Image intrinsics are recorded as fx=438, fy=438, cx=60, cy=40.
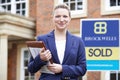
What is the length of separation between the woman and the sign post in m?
5.24

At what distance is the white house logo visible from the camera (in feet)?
27.7

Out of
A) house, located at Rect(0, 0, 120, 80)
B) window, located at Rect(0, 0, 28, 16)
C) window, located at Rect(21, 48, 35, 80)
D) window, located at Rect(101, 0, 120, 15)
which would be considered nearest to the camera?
window, located at Rect(101, 0, 120, 15)

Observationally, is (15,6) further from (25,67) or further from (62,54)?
(62,54)

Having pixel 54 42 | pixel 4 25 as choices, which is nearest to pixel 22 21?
pixel 4 25

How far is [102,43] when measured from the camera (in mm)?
8359

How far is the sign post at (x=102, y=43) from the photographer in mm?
8281

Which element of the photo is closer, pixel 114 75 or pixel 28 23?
pixel 114 75

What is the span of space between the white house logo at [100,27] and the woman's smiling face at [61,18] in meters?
5.49

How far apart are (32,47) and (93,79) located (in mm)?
12911

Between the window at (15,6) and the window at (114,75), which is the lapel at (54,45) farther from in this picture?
the window at (15,6)

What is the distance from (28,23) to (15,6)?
1.85 metres

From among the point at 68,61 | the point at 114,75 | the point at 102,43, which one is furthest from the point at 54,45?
the point at 114,75

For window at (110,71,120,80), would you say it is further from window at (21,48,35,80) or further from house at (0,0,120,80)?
window at (21,48,35,80)

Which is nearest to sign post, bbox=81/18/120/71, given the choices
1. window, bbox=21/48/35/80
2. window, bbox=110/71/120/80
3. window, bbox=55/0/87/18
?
window, bbox=110/71/120/80
